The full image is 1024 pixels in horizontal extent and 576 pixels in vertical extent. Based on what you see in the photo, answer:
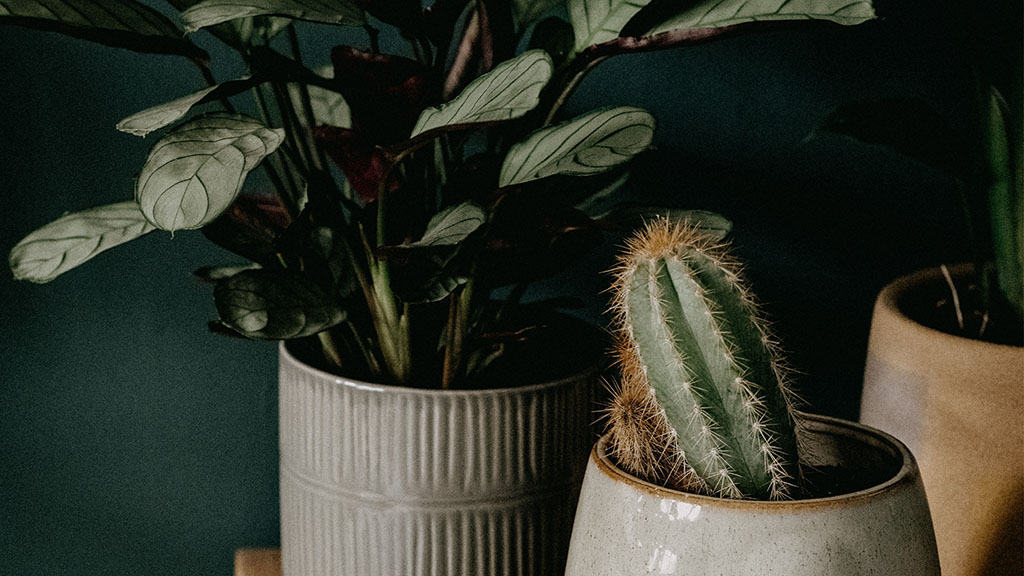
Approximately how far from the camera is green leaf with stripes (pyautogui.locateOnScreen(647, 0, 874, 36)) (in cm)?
59

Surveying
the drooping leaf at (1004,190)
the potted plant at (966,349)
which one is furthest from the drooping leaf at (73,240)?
the drooping leaf at (1004,190)

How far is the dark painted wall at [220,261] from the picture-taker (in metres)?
1.04

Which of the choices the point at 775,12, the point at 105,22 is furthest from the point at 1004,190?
the point at 105,22

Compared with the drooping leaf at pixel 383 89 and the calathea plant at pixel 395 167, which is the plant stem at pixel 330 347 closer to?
the calathea plant at pixel 395 167

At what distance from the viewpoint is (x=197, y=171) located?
59 centimetres

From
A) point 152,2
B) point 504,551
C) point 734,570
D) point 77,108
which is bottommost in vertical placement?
point 504,551

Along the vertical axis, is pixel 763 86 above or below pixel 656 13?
below

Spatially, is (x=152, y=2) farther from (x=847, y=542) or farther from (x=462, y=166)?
(x=847, y=542)

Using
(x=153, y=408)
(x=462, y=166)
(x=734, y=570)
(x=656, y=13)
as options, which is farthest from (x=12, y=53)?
(x=734, y=570)

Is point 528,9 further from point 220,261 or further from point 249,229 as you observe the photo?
point 220,261

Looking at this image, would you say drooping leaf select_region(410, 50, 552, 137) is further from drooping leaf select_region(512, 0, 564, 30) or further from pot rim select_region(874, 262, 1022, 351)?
pot rim select_region(874, 262, 1022, 351)

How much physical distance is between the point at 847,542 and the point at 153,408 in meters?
0.78

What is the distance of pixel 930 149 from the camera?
88cm

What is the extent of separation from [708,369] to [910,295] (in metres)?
0.42
